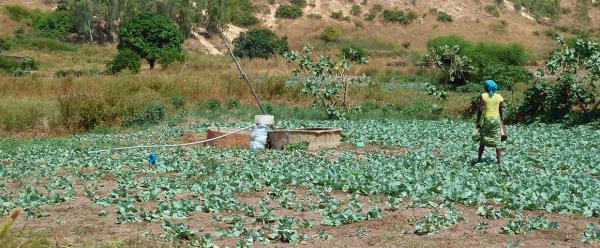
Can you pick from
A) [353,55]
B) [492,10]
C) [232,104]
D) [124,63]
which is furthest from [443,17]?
[232,104]

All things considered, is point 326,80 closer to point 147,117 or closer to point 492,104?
point 147,117

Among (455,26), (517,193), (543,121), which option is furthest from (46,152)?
(455,26)

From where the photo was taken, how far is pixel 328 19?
79562 millimetres

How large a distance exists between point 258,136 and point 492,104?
21.4 ft

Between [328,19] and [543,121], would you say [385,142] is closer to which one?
[543,121]

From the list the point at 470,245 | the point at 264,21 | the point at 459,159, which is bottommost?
the point at 264,21

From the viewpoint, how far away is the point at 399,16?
79.9m

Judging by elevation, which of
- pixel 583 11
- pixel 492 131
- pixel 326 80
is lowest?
pixel 583 11

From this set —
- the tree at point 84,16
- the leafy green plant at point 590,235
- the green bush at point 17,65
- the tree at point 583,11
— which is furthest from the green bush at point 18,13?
the leafy green plant at point 590,235

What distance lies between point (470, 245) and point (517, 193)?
9.08ft

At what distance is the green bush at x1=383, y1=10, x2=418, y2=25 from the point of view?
7981cm

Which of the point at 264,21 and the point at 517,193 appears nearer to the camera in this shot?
the point at 517,193

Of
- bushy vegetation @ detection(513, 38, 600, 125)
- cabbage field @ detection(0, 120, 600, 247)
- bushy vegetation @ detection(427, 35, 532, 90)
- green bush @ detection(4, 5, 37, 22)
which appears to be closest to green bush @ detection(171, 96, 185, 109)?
bushy vegetation @ detection(427, 35, 532, 90)

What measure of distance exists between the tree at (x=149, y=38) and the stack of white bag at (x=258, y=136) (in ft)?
117
